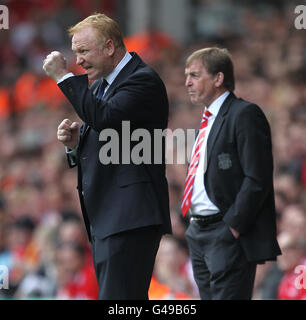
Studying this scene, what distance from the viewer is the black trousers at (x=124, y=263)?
3828 mm

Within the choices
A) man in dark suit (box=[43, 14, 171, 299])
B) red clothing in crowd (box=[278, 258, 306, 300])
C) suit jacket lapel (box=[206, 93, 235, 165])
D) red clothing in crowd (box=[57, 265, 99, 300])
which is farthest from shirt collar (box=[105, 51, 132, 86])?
red clothing in crowd (box=[57, 265, 99, 300])

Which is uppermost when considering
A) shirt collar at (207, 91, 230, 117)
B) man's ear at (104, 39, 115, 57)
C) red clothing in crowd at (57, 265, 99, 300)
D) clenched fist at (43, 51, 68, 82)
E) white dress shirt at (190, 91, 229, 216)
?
man's ear at (104, 39, 115, 57)

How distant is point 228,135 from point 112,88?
0.72 meters

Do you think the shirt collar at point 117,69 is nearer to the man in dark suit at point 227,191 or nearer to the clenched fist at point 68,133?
the clenched fist at point 68,133

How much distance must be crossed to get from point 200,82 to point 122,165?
2.73 feet

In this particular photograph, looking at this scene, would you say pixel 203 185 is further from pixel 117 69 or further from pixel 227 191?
pixel 117 69

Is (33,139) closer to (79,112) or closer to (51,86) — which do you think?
(51,86)

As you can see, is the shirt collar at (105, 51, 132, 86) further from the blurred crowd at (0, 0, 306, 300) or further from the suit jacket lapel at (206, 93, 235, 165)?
the blurred crowd at (0, 0, 306, 300)

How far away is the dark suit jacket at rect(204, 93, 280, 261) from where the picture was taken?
4207 mm

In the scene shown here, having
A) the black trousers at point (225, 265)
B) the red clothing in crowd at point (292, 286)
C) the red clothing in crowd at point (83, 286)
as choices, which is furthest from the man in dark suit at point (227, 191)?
the red clothing in crowd at point (83, 286)

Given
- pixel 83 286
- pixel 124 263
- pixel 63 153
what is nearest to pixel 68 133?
pixel 124 263

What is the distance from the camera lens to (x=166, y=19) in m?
14.6
